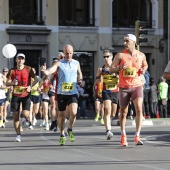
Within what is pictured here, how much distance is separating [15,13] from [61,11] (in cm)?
292

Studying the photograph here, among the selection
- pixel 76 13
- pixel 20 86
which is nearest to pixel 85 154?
pixel 20 86

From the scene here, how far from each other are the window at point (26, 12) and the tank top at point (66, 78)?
2531cm

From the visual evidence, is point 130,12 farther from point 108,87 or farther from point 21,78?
point 21,78

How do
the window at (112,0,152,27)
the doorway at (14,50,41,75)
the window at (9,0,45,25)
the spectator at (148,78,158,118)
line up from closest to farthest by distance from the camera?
the spectator at (148,78,158,118), the window at (9,0,45,25), the doorway at (14,50,41,75), the window at (112,0,152,27)

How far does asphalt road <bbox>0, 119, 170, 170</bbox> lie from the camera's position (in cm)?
1120

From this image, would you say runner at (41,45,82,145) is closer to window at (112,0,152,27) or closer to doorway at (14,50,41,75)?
doorway at (14,50,41,75)

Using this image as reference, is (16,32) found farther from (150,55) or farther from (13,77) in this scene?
(13,77)

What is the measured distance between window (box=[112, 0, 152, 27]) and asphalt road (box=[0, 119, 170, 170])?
88.3ft

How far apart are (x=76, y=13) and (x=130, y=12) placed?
11.0ft

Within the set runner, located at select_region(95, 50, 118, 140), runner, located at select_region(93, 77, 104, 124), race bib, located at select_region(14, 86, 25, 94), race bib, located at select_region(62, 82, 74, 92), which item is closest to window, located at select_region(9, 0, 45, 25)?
runner, located at select_region(93, 77, 104, 124)

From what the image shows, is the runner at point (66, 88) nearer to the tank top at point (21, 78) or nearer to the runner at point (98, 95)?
the tank top at point (21, 78)

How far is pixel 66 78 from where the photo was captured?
50.6 ft

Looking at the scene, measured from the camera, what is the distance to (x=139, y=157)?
12.4m

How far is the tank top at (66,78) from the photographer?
15414 mm
